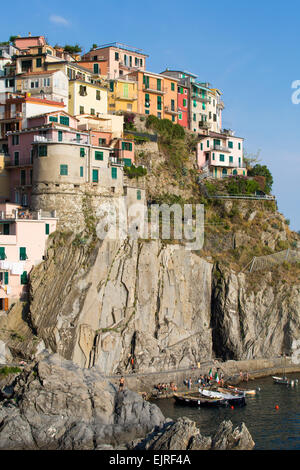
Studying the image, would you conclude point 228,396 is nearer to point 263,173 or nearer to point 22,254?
point 22,254

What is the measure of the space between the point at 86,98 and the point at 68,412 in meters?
43.2

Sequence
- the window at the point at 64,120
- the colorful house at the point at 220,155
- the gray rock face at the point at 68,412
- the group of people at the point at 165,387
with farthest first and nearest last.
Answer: the colorful house at the point at 220,155, the window at the point at 64,120, the group of people at the point at 165,387, the gray rock face at the point at 68,412

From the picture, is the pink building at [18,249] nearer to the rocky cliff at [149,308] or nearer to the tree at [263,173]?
the rocky cliff at [149,308]

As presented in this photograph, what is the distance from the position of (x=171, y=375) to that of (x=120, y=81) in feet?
128

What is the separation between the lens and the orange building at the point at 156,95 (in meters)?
92.1

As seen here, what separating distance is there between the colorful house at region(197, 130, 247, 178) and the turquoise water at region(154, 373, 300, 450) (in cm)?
3206

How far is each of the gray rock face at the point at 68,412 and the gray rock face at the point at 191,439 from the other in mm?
2767

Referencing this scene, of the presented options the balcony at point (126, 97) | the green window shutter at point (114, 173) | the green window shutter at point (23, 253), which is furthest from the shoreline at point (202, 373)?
the balcony at point (126, 97)

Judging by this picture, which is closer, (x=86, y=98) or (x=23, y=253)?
(x=23, y=253)

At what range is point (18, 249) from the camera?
68625 millimetres

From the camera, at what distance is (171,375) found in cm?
6850

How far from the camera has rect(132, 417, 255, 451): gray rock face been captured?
4703cm

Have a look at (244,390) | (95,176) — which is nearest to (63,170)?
(95,176)

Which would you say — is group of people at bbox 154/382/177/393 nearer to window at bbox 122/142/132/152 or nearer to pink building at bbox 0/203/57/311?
pink building at bbox 0/203/57/311
